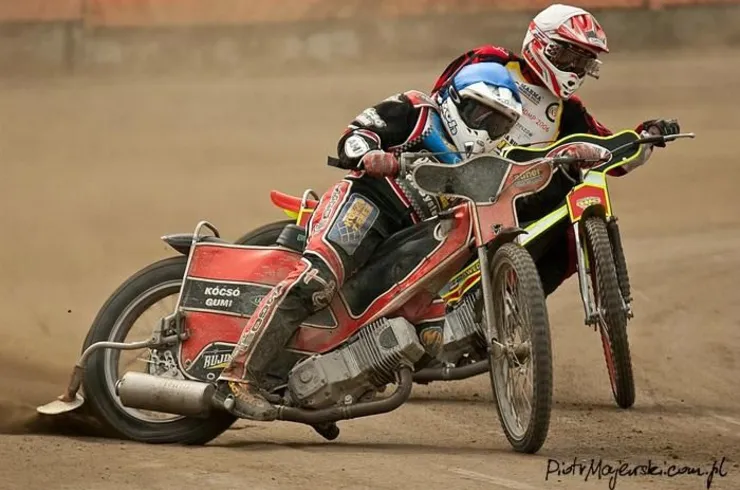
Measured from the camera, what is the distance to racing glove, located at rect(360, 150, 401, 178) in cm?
660

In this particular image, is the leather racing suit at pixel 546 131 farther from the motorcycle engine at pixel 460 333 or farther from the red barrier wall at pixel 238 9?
the red barrier wall at pixel 238 9

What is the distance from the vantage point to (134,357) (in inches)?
283

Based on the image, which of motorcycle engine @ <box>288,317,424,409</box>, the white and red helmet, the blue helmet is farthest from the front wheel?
the white and red helmet

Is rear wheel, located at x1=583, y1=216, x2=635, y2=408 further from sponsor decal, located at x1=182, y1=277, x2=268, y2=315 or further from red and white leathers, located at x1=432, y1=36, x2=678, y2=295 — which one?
sponsor decal, located at x1=182, y1=277, x2=268, y2=315

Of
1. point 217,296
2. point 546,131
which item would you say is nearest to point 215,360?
point 217,296

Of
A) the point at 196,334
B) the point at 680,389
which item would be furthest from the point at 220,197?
the point at 196,334

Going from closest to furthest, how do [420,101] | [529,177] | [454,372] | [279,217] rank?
1. [529,177]
2. [420,101]
3. [454,372]
4. [279,217]

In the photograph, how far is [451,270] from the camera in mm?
6871

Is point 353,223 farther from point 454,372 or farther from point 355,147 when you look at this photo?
point 454,372

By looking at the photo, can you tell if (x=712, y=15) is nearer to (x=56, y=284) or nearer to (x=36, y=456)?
(x=56, y=284)

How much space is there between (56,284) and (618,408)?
15.0 feet

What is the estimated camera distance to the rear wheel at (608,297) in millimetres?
7832

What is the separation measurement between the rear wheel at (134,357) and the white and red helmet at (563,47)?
7.66ft

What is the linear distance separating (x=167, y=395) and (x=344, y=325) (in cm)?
77
